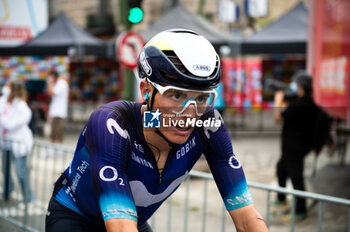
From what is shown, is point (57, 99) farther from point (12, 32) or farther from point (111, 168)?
point (111, 168)

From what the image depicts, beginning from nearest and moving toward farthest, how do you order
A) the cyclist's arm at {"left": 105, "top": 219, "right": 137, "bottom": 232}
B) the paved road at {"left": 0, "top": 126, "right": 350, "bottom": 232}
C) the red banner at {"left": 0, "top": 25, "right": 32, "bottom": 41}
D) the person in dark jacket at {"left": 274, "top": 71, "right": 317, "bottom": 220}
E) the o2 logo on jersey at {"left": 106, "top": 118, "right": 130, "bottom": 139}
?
the cyclist's arm at {"left": 105, "top": 219, "right": 137, "bottom": 232} → the o2 logo on jersey at {"left": 106, "top": 118, "right": 130, "bottom": 139} → the paved road at {"left": 0, "top": 126, "right": 350, "bottom": 232} → the person in dark jacket at {"left": 274, "top": 71, "right": 317, "bottom": 220} → the red banner at {"left": 0, "top": 25, "right": 32, "bottom": 41}

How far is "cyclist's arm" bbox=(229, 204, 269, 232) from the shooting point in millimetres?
2074

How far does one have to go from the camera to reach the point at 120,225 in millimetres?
1746

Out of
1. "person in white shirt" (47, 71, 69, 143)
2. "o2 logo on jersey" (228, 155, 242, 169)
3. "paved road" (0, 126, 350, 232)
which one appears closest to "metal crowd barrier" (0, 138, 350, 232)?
"paved road" (0, 126, 350, 232)

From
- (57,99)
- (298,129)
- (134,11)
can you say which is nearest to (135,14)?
(134,11)

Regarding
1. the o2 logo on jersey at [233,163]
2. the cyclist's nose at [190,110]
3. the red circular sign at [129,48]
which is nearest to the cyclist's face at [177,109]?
the cyclist's nose at [190,110]

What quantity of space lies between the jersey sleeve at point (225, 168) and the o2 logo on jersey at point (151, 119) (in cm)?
33

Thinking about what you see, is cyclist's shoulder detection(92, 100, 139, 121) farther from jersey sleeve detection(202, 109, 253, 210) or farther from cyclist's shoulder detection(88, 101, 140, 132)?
jersey sleeve detection(202, 109, 253, 210)

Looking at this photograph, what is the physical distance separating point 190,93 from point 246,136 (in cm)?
1508

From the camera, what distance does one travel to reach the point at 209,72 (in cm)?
179

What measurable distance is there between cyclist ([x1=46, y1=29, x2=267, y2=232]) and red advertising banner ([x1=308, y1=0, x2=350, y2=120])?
4.86 meters

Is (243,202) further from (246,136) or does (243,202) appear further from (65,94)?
(246,136)

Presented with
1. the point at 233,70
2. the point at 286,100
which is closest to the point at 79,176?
the point at 286,100

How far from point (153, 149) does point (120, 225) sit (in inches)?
15.7
